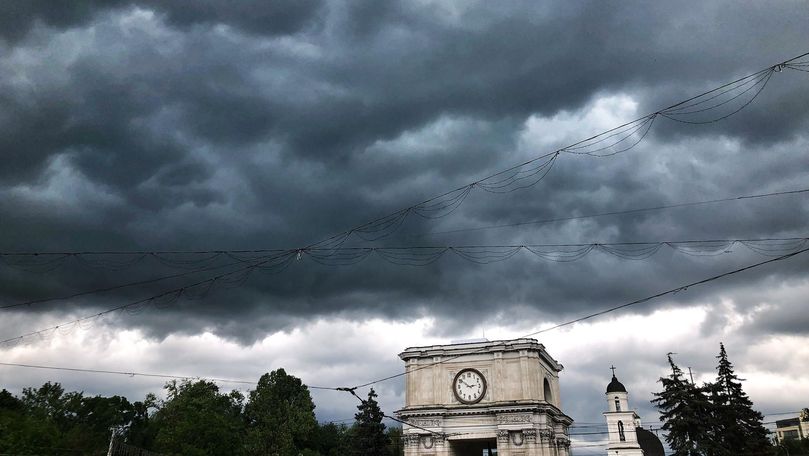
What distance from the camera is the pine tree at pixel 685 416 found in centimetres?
4347

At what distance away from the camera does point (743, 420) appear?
47219 mm

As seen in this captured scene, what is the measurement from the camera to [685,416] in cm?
4447

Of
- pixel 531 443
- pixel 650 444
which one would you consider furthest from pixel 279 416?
pixel 650 444

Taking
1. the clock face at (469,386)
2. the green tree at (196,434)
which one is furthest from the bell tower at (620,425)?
the green tree at (196,434)

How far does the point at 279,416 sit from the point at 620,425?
44.9 metres

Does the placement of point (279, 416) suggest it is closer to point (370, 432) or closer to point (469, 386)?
point (370, 432)

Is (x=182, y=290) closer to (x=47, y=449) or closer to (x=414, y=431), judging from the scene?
(x=47, y=449)

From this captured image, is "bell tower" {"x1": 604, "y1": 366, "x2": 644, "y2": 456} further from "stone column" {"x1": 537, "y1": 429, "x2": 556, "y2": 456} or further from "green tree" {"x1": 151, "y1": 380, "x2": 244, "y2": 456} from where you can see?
"green tree" {"x1": 151, "y1": 380, "x2": 244, "y2": 456}

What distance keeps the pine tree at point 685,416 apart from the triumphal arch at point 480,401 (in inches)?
335

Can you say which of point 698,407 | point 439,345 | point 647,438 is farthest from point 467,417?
point 647,438

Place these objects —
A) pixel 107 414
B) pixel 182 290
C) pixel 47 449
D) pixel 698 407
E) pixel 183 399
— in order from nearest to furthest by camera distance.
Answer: pixel 182 290, pixel 47 449, pixel 698 407, pixel 183 399, pixel 107 414

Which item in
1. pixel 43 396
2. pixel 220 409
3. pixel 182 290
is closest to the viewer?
pixel 182 290

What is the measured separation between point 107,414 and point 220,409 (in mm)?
20411

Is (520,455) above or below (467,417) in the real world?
below
